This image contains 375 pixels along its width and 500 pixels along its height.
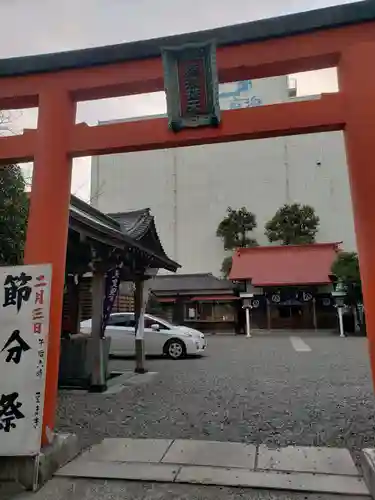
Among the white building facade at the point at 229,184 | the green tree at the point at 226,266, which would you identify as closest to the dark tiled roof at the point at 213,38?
the green tree at the point at 226,266

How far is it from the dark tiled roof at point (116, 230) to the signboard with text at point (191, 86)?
2.50 meters

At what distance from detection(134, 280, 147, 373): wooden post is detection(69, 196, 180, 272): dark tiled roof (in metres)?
0.77

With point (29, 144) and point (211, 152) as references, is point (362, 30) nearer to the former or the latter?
point (29, 144)

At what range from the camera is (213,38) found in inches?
169

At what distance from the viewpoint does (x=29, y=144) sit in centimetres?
464

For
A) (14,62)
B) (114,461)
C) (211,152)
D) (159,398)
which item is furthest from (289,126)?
(211,152)

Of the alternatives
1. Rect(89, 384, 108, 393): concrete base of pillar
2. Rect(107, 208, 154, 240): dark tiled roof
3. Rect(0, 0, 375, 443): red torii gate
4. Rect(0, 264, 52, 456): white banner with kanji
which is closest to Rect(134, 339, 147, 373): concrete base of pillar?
Rect(89, 384, 108, 393): concrete base of pillar

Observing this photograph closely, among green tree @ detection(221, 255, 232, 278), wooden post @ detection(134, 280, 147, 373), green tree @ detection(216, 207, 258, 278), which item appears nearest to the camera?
wooden post @ detection(134, 280, 147, 373)

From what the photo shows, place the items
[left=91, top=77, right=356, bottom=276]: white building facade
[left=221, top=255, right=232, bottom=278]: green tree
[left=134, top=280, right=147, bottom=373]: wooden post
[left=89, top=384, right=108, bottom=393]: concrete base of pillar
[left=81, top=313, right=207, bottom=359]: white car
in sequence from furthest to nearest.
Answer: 1. [left=91, top=77, right=356, bottom=276]: white building facade
2. [left=221, top=255, right=232, bottom=278]: green tree
3. [left=81, top=313, right=207, bottom=359]: white car
4. [left=134, top=280, right=147, bottom=373]: wooden post
5. [left=89, top=384, right=108, bottom=393]: concrete base of pillar

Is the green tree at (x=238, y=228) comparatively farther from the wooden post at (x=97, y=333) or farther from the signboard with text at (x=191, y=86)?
the signboard with text at (x=191, y=86)

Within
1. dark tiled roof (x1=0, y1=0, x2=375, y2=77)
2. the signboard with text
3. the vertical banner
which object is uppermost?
dark tiled roof (x1=0, y1=0, x2=375, y2=77)

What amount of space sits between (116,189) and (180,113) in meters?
43.8

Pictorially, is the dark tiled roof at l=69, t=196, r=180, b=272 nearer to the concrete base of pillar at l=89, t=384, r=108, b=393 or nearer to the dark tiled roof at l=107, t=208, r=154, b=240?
the dark tiled roof at l=107, t=208, r=154, b=240

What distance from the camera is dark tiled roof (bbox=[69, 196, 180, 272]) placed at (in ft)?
21.3
